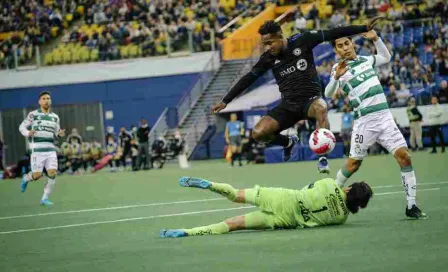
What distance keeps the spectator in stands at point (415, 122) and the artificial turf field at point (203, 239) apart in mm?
16650

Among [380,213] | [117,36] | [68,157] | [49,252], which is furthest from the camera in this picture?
[117,36]

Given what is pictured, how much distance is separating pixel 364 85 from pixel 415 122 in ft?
82.7

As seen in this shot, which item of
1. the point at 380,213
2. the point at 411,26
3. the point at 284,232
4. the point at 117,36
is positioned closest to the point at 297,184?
the point at 380,213

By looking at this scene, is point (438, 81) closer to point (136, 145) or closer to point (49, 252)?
point (136, 145)

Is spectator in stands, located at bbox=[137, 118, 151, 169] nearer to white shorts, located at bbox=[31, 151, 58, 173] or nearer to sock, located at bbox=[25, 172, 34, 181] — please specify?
sock, located at bbox=[25, 172, 34, 181]

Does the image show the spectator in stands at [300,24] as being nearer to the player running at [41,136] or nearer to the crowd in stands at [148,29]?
the crowd in stands at [148,29]

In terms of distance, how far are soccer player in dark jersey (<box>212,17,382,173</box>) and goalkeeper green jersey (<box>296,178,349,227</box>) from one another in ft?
12.5

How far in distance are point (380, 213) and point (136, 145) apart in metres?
29.6

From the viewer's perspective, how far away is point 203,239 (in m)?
12.3

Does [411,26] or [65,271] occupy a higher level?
[411,26]

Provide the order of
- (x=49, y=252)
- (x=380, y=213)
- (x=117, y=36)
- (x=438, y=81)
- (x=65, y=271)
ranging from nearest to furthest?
(x=65, y=271)
(x=49, y=252)
(x=380, y=213)
(x=438, y=81)
(x=117, y=36)

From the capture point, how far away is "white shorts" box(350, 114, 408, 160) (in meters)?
14.1

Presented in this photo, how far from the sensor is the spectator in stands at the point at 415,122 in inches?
1531

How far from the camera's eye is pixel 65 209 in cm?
2038
